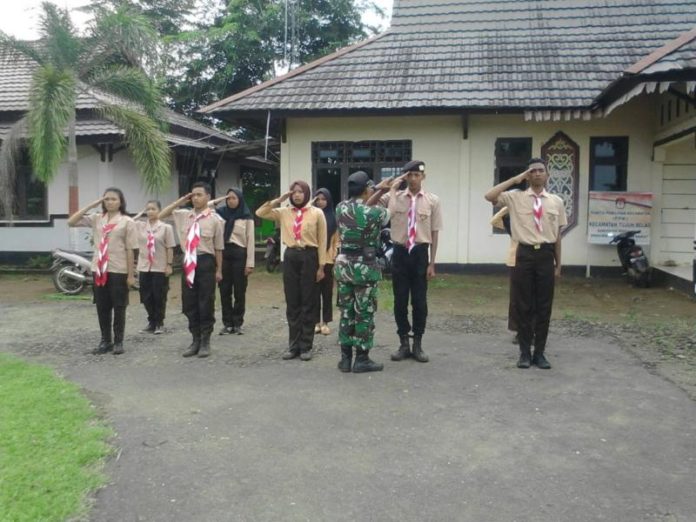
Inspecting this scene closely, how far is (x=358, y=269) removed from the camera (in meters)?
5.65

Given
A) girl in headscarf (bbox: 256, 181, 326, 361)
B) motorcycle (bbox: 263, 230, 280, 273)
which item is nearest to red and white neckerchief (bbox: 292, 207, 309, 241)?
girl in headscarf (bbox: 256, 181, 326, 361)

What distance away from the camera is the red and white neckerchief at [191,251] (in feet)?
20.6

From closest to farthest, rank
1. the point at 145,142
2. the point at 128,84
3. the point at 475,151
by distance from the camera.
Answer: the point at 145,142 < the point at 128,84 < the point at 475,151

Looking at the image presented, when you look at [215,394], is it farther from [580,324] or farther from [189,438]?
[580,324]

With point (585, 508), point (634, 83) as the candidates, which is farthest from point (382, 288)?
point (585, 508)

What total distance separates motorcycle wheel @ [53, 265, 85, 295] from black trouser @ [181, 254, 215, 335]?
5355 mm

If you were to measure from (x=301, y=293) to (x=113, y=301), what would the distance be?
6.33 ft

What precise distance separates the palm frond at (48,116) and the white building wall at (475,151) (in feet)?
13.6

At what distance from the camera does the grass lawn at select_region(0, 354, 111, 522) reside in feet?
10.6

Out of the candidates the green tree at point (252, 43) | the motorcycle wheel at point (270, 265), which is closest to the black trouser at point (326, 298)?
the motorcycle wheel at point (270, 265)

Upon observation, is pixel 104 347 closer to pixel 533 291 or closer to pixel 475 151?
pixel 533 291

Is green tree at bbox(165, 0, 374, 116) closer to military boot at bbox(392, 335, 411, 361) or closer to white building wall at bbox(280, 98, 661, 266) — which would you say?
white building wall at bbox(280, 98, 661, 266)

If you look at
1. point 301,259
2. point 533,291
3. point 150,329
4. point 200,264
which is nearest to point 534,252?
point 533,291

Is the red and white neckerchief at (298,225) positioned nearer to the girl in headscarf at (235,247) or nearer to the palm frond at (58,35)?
the girl in headscarf at (235,247)
